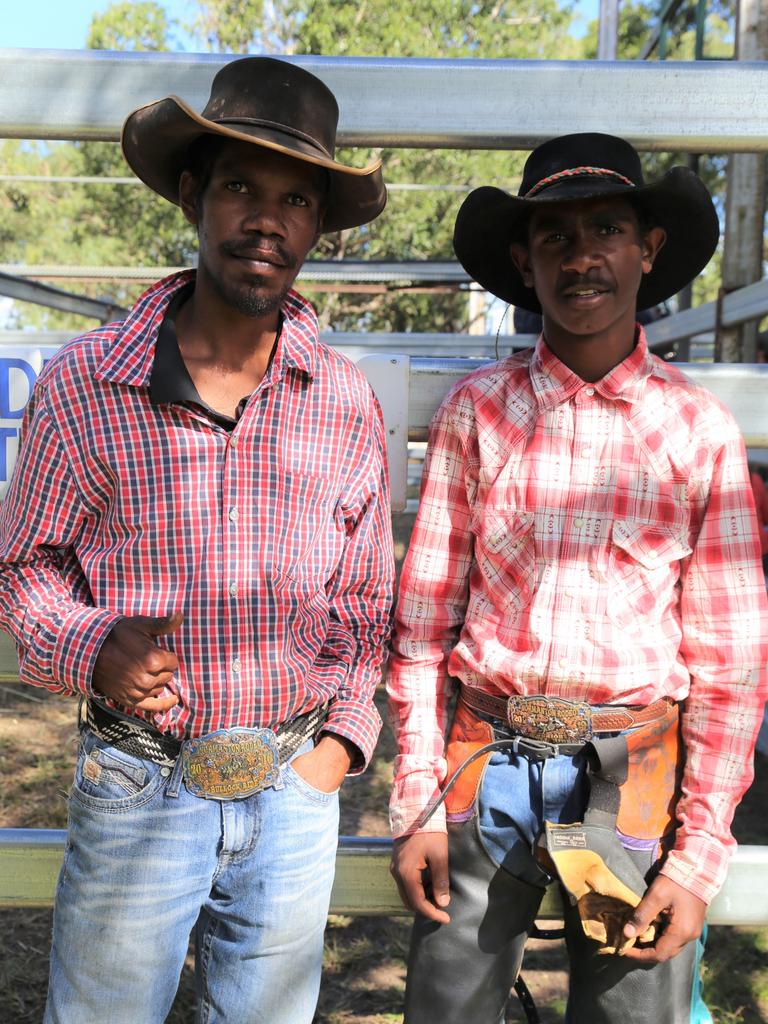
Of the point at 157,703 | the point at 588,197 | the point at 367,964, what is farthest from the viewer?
the point at 367,964

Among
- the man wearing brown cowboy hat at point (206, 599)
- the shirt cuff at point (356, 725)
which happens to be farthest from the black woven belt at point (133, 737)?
the shirt cuff at point (356, 725)

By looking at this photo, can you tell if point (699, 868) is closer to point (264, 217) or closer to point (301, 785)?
point (301, 785)

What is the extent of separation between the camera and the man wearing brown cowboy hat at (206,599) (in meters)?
1.67

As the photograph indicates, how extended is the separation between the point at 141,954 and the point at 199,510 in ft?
2.50

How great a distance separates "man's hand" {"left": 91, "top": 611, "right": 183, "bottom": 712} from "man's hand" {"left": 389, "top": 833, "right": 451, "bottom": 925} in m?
0.55

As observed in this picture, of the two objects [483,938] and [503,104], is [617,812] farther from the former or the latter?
[503,104]

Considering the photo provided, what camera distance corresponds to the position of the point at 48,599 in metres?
1.68

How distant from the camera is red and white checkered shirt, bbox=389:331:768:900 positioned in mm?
1811

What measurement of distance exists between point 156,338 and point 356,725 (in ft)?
2.61

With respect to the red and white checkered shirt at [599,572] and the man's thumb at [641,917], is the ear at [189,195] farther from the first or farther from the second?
the man's thumb at [641,917]

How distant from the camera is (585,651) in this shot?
1794 millimetres

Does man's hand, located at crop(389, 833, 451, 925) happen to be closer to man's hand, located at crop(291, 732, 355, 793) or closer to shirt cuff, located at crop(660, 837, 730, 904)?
man's hand, located at crop(291, 732, 355, 793)

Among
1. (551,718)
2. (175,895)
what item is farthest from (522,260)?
(175,895)

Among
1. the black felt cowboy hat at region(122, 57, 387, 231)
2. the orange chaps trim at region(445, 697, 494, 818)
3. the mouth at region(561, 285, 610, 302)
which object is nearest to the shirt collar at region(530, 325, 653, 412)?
the mouth at region(561, 285, 610, 302)
